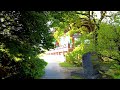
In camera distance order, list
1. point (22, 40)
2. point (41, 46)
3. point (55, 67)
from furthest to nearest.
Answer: point (55, 67) → point (41, 46) → point (22, 40)

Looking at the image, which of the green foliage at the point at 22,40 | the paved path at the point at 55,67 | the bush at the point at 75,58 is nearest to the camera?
the green foliage at the point at 22,40

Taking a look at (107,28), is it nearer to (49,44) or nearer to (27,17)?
(49,44)

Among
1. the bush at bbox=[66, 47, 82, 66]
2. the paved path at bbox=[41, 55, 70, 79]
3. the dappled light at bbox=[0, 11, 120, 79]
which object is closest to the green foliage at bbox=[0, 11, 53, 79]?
the dappled light at bbox=[0, 11, 120, 79]

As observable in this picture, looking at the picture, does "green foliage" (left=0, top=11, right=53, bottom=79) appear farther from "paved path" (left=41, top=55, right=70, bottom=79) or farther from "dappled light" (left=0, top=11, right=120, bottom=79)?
"paved path" (left=41, top=55, right=70, bottom=79)

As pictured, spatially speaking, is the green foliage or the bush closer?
the green foliage

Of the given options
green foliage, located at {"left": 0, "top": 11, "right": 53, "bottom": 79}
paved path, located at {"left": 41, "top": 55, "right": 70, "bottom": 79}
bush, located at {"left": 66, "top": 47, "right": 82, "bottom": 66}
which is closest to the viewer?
green foliage, located at {"left": 0, "top": 11, "right": 53, "bottom": 79}

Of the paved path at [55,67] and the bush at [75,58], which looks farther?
the bush at [75,58]

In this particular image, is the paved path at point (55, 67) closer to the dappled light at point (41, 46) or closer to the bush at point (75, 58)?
the dappled light at point (41, 46)

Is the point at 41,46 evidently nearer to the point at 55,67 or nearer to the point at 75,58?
the point at 75,58

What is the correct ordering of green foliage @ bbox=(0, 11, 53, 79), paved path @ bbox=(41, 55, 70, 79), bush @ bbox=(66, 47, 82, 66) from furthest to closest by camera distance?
bush @ bbox=(66, 47, 82, 66) → paved path @ bbox=(41, 55, 70, 79) → green foliage @ bbox=(0, 11, 53, 79)

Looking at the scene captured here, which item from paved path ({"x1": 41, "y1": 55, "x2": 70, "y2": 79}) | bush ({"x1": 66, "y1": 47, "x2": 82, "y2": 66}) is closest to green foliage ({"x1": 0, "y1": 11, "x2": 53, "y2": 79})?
paved path ({"x1": 41, "y1": 55, "x2": 70, "y2": 79})

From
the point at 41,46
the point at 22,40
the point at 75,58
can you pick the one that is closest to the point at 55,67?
the point at 75,58

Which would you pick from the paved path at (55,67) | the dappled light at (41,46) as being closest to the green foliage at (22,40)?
the dappled light at (41,46)
